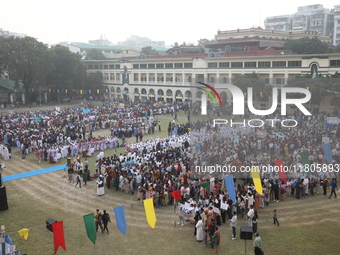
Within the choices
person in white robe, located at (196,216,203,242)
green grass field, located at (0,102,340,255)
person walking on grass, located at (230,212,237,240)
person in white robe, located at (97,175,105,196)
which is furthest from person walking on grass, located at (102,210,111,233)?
person walking on grass, located at (230,212,237,240)

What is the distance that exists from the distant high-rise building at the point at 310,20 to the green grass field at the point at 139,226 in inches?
3469

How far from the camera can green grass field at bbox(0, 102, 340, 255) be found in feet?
37.2

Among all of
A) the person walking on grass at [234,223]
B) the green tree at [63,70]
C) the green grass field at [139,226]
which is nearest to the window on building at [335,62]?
the green grass field at [139,226]

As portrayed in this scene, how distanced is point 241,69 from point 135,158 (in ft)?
90.7

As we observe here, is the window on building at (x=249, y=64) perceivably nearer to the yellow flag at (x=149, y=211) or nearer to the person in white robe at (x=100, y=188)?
the person in white robe at (x=100, y=188)

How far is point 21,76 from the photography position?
50125 millimetres

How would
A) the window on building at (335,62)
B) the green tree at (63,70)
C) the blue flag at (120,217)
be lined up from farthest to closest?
1. the green tree at (63,70)
2. the window on building at (335,62)
3. the blue flag at (120,217)

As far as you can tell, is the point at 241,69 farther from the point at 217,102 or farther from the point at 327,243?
the point at 327,243

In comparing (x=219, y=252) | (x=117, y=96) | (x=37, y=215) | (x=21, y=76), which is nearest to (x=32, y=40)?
(x=21, y=76)

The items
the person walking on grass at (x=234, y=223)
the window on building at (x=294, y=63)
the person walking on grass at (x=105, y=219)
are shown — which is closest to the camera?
the person walking on grass at (x=234, y=223)

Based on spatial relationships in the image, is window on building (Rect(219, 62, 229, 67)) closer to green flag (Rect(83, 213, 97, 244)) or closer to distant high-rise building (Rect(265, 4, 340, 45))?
green flag (Rect(83, 213, 97, 244))

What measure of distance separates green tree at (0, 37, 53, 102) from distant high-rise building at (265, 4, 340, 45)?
3005 inches

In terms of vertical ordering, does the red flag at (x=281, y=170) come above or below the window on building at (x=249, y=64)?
below

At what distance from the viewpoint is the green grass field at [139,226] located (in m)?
11.3
